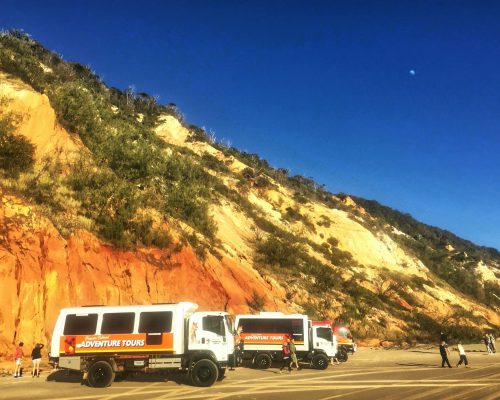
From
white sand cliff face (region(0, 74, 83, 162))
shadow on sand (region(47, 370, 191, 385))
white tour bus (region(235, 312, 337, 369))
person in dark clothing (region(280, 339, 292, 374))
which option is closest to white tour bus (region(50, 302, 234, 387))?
shadow on sand (region(47, 370, 191, 385))

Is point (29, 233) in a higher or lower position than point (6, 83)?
lower

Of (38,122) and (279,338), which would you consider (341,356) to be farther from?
(38,122)

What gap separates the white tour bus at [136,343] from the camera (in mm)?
15484

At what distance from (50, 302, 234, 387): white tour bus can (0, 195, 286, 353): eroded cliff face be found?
3.64 meters

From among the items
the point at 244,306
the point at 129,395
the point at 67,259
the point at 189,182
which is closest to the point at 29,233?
the point at 67,259

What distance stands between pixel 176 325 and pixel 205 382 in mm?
2202

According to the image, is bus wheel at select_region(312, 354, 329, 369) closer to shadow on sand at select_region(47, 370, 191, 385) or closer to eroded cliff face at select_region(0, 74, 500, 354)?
shadow on sand at select_region(47, 370, 191, 385)

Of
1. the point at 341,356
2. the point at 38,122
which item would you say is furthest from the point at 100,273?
the point at 341,356

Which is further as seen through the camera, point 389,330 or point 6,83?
point 389,330

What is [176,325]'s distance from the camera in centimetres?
1576

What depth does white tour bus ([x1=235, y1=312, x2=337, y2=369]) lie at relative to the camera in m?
22.2

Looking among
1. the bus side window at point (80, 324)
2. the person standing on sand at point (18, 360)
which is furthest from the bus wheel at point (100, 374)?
the person standing on sand at point (18, 360)

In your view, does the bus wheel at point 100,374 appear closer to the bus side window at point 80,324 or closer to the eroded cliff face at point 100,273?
the bus side window at point 80,324

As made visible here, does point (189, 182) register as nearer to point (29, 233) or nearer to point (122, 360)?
point (29, 233)
